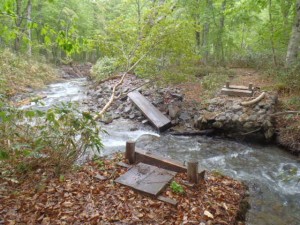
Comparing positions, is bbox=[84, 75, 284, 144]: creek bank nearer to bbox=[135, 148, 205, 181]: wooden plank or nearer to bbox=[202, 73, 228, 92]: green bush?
bbox=[202, 73, 228, 92]: green bush

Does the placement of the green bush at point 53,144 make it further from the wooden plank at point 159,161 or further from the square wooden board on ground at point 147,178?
the wooden plank at point 159,161

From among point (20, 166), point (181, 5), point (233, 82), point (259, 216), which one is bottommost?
point (259, 216)

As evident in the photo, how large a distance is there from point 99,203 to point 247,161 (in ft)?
15.6

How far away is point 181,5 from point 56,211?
1616 centimetres

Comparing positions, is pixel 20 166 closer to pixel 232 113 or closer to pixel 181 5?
pixel 232 113

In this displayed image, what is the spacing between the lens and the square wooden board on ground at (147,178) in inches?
176

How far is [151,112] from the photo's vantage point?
9.87 meters

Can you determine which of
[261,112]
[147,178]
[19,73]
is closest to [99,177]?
[147,178]

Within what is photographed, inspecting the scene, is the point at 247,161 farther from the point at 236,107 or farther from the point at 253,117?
the point at 236,107

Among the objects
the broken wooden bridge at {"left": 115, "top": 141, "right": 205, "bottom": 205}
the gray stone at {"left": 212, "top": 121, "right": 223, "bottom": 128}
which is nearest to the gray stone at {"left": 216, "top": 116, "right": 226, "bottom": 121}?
the gray stone at {"left": 212, "top": 121, "right": 223, "bottom": 128}

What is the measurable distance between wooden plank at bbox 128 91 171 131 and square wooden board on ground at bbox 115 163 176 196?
3771mm

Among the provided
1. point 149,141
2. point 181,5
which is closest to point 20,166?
point 149,141

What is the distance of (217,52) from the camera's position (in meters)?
17.4

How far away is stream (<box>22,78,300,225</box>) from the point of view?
15.8ft
